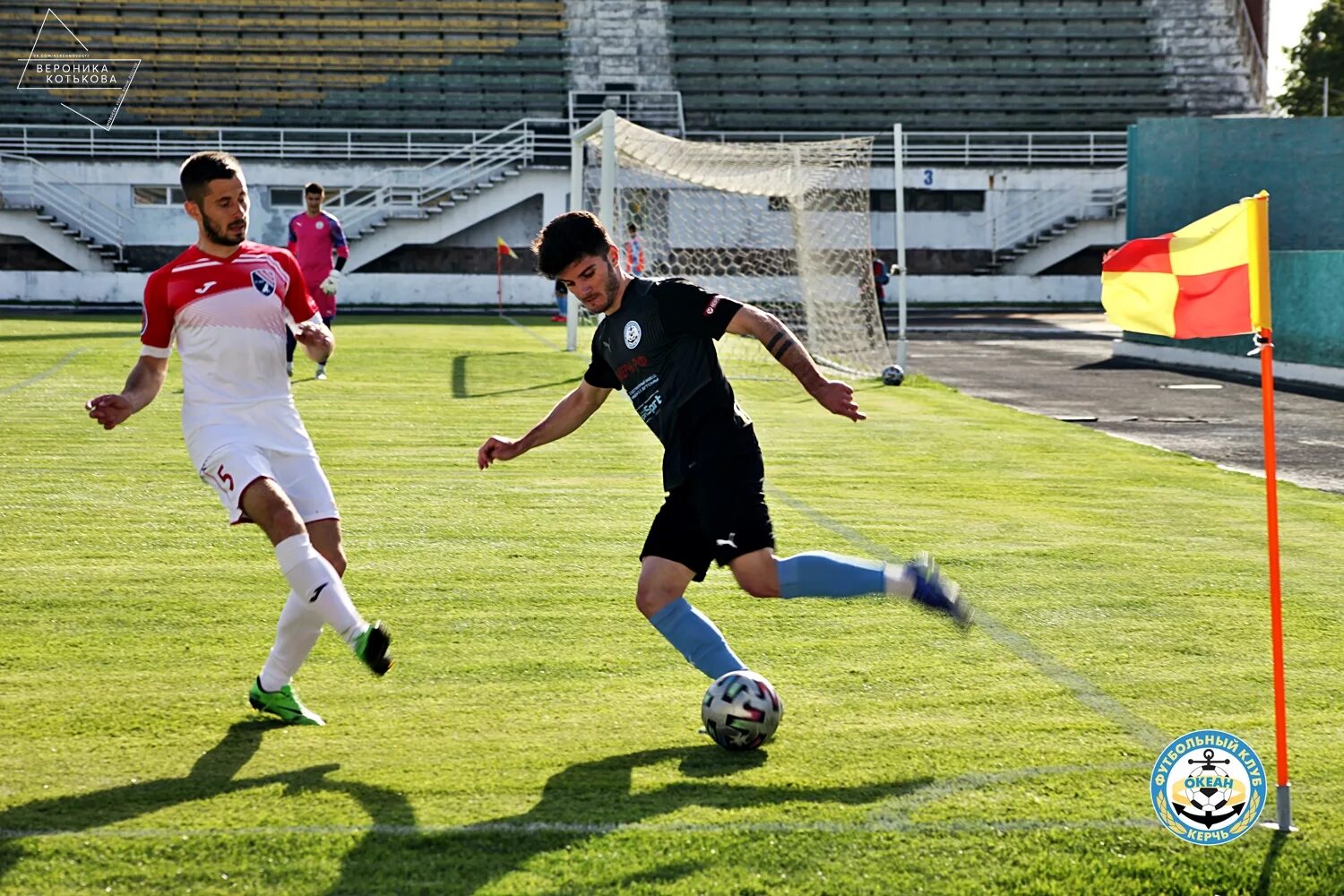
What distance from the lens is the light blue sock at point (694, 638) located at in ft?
15.8

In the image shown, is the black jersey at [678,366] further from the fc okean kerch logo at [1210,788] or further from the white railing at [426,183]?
the white railing at [426,183]

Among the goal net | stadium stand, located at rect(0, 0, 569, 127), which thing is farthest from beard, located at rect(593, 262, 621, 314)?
stadium stand, located at rect(0, 0, 569, 127)

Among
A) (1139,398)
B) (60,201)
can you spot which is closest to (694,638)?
(1139,398)

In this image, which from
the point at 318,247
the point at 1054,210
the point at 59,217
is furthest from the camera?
the point at 1054,210

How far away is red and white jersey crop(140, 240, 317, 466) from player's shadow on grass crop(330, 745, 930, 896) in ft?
4.39

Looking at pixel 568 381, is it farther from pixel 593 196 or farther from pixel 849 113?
pixel 849 113

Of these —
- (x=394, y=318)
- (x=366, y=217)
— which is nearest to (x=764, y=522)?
(x=394, y=318)

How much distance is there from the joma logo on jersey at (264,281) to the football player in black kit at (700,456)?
894 millimetres

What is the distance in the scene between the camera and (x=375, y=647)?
4.38 meters

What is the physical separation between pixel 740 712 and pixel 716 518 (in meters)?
0.62

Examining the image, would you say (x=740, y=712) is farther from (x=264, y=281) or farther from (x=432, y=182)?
(x=432, y=182)

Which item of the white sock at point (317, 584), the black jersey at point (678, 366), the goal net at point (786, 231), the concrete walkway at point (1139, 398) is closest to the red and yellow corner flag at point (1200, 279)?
the black jersey at point (678, 366)

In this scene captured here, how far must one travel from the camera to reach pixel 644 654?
Answer: 5.83 m

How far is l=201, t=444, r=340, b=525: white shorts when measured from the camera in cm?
469
